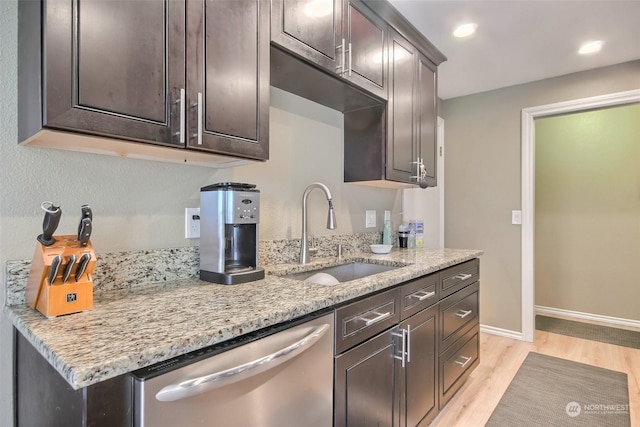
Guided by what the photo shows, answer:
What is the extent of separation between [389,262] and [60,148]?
1.52 metres

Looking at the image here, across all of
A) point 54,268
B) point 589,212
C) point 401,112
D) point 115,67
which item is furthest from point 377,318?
point 589,212

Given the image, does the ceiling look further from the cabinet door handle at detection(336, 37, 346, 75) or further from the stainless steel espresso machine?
the stainless steel espresso machine

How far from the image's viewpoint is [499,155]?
10.6 feet

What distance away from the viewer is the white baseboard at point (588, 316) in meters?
3.37

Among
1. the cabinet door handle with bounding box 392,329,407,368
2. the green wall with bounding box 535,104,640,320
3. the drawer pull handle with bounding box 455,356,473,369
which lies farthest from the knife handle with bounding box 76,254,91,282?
the green wall with bounding box 535,104,640,320

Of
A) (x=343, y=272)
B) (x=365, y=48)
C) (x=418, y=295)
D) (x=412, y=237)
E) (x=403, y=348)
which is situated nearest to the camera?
(x=403, y=348)

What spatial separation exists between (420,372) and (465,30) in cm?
206

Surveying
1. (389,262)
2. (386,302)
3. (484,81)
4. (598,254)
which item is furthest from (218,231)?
(598,254)

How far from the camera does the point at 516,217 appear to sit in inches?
123

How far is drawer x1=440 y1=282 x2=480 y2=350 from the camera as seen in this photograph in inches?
73.6

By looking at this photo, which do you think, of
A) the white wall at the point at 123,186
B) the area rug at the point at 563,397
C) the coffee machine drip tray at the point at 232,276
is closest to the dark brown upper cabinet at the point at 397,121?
the white wall at the point at 123,186

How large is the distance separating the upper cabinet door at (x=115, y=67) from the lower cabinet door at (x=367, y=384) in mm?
925

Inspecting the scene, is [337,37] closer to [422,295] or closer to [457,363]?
[422,295]

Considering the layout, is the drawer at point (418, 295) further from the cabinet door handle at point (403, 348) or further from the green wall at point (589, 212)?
the green wall at point (589, 212)
